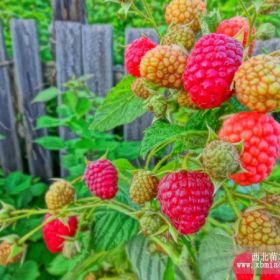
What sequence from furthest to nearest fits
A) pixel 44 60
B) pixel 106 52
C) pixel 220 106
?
pixel 44 60 < pixel 106 52 < pixel 220 106

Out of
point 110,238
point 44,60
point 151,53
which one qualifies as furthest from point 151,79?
point 44,60

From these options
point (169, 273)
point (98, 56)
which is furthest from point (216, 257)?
A: point (98, 56)

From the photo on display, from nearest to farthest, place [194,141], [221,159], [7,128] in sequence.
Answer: [221,159] < [194,141] < [7,128]

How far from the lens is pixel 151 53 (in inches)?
21.6

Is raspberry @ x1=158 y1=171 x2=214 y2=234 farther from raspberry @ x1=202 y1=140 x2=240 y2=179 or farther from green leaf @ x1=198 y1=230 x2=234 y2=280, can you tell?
green leaf @ x1=198 y1=230 x2=234 y2=280

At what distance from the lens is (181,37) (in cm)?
58

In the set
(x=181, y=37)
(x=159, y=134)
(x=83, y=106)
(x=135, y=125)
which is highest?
(x=181, y=37)

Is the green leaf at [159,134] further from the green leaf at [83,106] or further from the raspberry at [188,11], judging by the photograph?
the green leaf at [83,106]

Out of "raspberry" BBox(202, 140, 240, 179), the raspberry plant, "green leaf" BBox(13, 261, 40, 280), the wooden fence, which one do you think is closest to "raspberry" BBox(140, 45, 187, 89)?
the raspberry plant

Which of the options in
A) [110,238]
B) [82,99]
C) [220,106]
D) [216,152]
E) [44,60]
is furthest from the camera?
[44,60]

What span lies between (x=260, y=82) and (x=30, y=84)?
1.96 metres

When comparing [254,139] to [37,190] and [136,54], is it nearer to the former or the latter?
[136,54]

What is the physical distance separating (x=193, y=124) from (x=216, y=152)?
0.37 feet

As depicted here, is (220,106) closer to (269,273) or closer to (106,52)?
(269,273)
